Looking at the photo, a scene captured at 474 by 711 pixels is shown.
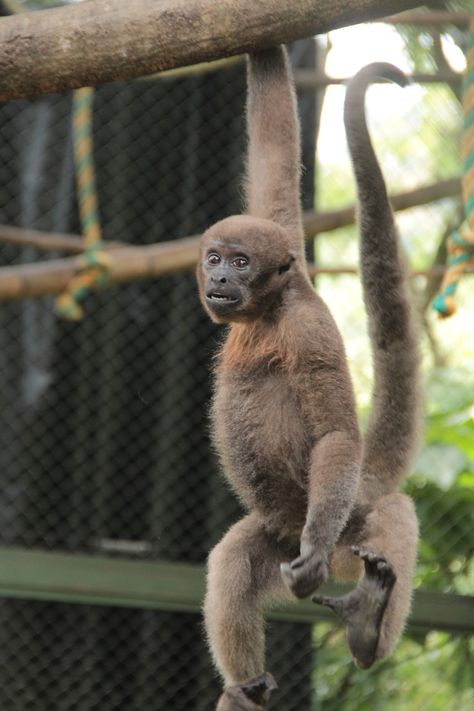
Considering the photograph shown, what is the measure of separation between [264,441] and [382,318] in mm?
665

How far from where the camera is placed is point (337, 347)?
3152mm

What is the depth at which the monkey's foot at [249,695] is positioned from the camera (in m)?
3.10

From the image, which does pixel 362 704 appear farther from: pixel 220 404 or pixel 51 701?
pixel 220 404

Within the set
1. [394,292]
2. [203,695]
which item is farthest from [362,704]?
[394,292]

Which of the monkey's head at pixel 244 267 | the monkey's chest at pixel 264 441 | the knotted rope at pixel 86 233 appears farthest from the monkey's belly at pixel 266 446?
the knotted rope at pixel 86 233

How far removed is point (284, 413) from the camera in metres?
3.25

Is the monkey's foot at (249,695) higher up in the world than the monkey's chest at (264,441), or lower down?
lower down

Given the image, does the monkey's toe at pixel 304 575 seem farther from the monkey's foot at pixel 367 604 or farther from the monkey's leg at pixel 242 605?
the monkey's leg at pixel 242 605

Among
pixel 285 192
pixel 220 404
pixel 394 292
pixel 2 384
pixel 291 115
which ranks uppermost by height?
pixel 291 115

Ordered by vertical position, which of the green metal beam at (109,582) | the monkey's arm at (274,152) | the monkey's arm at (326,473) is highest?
the monkey's arm at (274,152)

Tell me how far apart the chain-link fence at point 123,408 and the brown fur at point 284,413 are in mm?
2726

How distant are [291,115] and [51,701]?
4192 millimetres

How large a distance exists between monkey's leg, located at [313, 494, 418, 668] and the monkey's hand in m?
0.10

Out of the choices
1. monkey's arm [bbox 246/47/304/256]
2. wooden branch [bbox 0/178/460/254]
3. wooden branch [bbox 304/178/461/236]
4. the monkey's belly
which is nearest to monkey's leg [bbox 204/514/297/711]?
the monkey's belly
